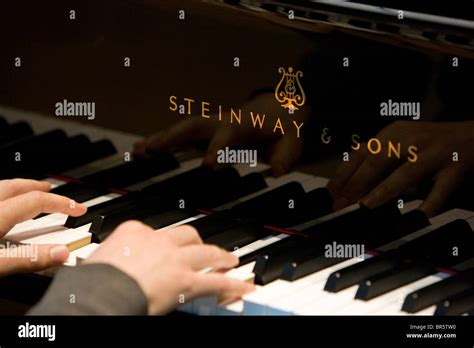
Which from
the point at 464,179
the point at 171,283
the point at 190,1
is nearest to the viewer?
the point at 171,283

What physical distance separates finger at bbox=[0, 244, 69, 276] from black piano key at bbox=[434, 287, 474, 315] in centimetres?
74

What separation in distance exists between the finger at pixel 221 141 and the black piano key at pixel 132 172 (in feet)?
0.35

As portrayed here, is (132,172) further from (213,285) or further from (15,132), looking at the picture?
(213,285)

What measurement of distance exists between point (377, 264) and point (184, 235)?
37 centimetres

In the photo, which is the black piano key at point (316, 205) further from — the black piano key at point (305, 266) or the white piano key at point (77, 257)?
the white piano key at point (77, 257)

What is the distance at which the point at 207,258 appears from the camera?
2.51 m

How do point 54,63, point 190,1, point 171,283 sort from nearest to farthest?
point 171,283 → point 190,1 → point 54,63

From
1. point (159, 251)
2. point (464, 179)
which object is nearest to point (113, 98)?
point (159, 251)

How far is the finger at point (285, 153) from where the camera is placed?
2.73m

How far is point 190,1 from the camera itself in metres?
2.78

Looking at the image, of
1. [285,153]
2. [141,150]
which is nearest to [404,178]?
[285,153]

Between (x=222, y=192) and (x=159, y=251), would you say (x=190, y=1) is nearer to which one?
(x=222, y=192)

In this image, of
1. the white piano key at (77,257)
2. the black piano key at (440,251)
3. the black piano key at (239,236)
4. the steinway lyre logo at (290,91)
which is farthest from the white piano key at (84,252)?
the black piano key at (440,251)
